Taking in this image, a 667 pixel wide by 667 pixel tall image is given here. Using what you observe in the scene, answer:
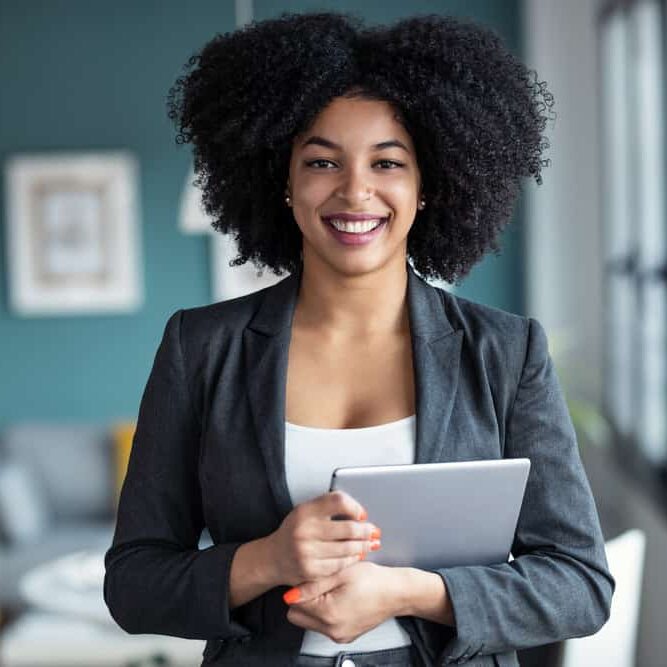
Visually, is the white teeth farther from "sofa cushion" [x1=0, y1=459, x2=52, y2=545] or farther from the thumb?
"sofa cushion" [x1=0, y1=459, x2=52, y2=545]

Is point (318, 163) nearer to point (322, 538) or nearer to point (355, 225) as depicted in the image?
point (355, 225)

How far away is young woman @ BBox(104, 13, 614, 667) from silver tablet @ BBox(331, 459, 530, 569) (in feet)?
0.10

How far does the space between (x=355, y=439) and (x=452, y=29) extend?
57 centimetres

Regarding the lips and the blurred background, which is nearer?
the lips

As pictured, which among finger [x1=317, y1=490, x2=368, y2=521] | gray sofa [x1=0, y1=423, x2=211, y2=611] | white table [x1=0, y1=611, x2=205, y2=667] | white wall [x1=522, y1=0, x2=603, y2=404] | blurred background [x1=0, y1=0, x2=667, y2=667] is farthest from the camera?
gray sofa [x1=0, y1=423, x2=211, y2=611]

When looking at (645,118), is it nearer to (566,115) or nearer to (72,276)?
(566,115)

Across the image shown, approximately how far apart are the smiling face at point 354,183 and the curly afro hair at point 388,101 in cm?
3

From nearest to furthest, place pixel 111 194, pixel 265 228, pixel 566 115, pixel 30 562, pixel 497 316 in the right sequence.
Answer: pixel 497 316
pixel 265 228
pixel 30 562
pixel 566 115
pixel 111 194

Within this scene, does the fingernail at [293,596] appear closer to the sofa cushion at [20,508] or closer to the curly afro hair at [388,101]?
the curly afro hair at [388,101]

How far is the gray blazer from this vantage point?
4.74 ft

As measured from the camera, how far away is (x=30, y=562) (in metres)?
5.00

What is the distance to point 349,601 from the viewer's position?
1.37 m

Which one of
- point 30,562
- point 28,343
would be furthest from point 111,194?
point 30,562

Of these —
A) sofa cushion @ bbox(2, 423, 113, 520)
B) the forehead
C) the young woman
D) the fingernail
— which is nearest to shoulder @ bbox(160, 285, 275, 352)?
the young woman
